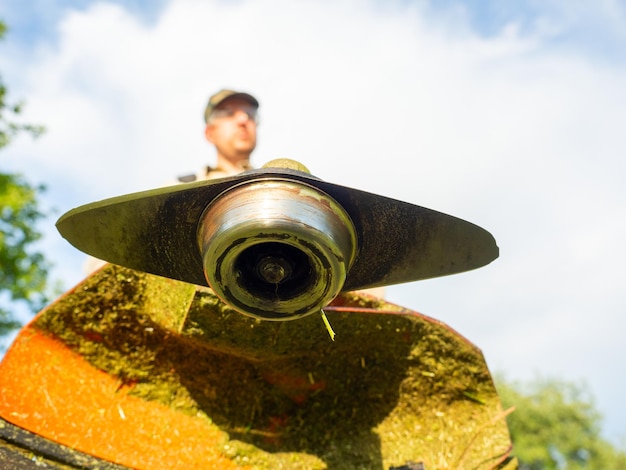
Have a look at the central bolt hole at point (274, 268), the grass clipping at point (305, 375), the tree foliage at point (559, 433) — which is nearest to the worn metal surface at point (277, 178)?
the central bolt hole at point (274, 268)

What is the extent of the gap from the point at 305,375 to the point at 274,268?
110cm

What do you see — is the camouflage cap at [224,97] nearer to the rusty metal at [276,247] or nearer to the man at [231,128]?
the man at [231,128]

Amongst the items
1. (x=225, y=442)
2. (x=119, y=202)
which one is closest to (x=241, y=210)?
(x=119, y=202)

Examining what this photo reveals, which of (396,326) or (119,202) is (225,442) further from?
(119,202)

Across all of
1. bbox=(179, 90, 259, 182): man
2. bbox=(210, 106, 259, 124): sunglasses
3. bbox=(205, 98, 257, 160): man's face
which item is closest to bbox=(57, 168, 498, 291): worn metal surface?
bbox=(179, 90, 259, 182): man

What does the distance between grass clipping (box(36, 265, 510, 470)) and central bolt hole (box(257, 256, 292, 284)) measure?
761mm

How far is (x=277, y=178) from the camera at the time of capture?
140 cm

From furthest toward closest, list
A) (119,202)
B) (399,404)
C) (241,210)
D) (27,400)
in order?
(399,404) < (27,400) < (119,202) < (241,210)

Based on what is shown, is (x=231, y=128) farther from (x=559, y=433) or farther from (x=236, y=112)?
(x=559, y=433)

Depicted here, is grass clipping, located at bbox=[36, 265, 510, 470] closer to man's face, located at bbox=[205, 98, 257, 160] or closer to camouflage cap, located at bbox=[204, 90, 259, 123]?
man's face, located at bbox=[205, 98, 257, 160]

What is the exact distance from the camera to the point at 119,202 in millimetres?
1486

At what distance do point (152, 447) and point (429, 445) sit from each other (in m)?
1.08

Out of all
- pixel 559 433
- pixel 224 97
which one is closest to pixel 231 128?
pixel 224 97

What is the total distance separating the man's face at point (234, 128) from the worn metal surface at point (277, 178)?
2.18 meters
